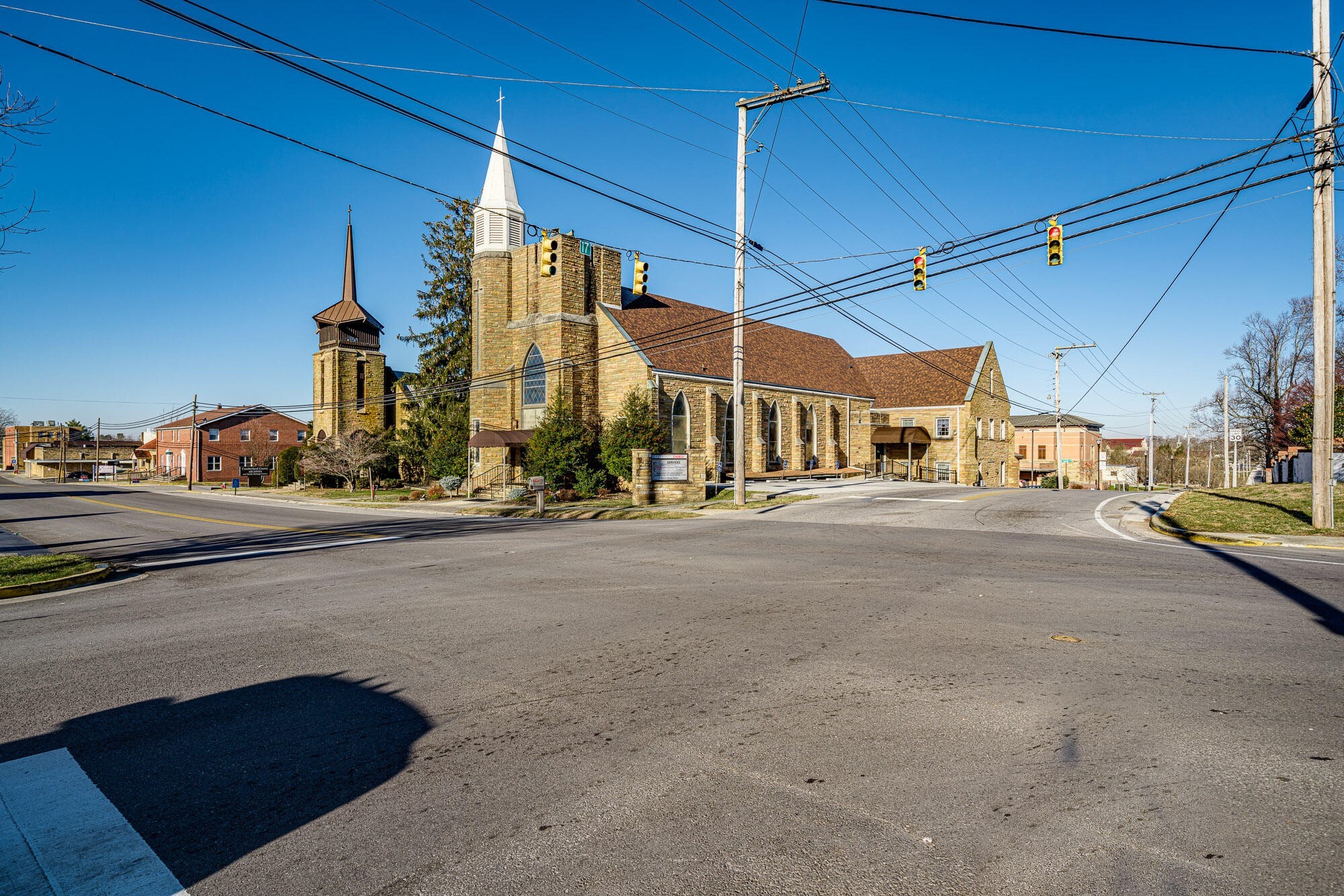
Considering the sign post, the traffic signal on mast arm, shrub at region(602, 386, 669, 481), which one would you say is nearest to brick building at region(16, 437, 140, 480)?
shrub at region(602, 386, 669, 481)

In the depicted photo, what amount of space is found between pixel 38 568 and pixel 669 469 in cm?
1731

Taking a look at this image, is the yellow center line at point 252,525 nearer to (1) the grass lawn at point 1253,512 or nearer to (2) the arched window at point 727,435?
(1) the grass lawn at point 1253,512

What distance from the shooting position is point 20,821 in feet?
11.7

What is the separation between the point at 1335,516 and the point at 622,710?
1813 centimetres

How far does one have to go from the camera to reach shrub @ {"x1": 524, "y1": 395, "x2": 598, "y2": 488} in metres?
30.6

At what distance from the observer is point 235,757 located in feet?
14.3

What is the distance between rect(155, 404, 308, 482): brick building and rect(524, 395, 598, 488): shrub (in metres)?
50.3

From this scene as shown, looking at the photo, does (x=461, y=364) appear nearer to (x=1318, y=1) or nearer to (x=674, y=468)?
(x=674, y=468)

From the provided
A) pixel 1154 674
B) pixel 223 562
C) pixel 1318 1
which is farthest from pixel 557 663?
pixel 1318 1

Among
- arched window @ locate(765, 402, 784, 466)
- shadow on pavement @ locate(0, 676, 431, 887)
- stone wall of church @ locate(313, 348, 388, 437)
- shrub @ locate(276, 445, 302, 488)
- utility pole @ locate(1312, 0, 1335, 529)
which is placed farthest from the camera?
stone wall of church @ locate(313, 348, 388, 437)

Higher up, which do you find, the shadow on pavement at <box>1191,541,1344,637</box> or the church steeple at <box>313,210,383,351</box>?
the church steeple at <box>313,210,383,351</box>

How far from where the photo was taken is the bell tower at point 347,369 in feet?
181

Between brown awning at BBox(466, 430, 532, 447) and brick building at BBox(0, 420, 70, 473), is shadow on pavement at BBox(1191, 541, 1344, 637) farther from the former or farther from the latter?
brick building at BBox(0, 420, 70, 473)

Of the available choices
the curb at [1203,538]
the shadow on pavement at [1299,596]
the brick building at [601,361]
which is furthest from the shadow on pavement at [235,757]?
the brick building at [601,361]
